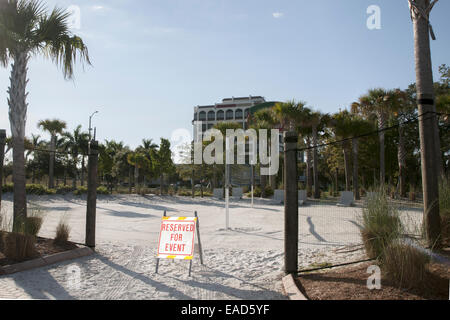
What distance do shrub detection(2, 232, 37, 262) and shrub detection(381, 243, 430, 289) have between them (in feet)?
19.6

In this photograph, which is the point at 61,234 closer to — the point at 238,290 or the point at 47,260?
the point at 47,260

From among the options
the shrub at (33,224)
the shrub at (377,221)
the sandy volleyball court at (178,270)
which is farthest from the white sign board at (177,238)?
the shrub at (377,221)

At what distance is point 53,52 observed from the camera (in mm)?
8875

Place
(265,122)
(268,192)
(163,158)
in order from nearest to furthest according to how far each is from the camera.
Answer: (268,192) → (265,122) → (163,158)

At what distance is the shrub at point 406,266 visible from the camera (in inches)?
163

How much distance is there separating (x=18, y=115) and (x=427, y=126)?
889 centimetres

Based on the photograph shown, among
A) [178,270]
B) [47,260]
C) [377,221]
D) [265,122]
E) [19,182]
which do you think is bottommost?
[178,270]

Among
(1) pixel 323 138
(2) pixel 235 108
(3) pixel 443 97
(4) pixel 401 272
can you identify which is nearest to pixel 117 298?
(4) pixel 401 272

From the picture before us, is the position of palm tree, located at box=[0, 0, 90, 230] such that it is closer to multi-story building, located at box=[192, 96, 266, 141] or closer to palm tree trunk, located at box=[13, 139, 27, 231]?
palm tree trunk, located at box=[13, 139, 27, 231]

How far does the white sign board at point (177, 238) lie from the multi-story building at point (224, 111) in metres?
89.9

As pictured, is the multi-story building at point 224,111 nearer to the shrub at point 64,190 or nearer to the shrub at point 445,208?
the shrub at point 64,190

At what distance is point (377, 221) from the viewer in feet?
18.1

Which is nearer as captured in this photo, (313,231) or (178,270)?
(178,270)

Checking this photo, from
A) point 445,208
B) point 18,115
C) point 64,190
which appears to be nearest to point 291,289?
point 445,208
